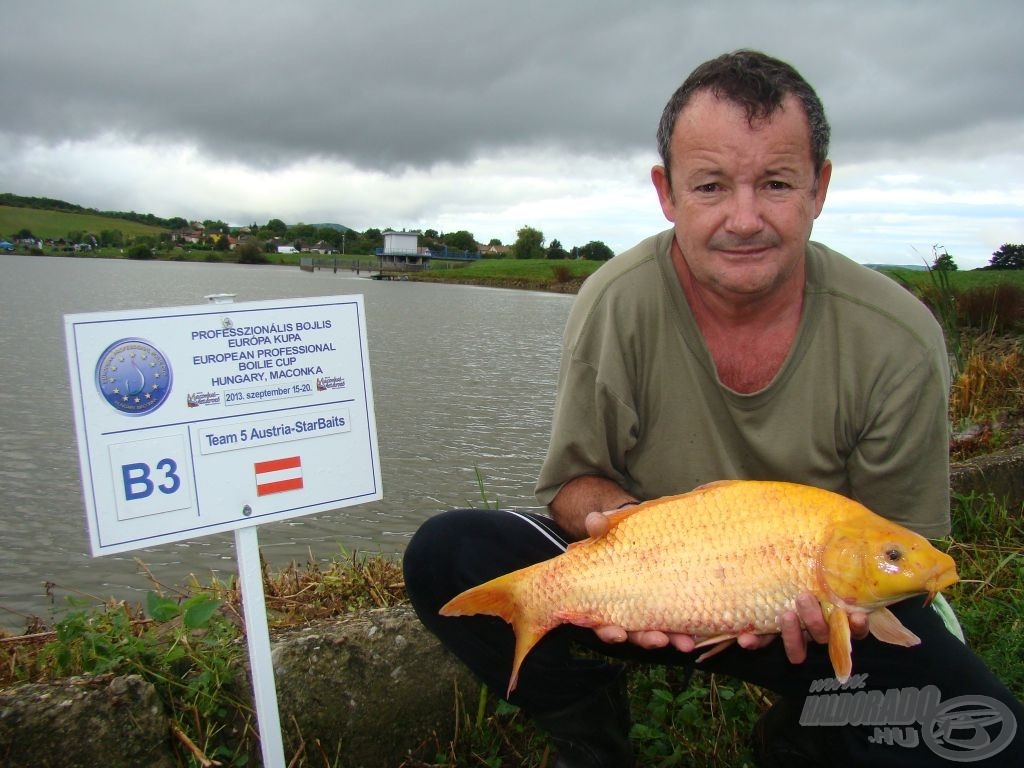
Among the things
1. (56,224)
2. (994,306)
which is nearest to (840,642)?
(994,306)

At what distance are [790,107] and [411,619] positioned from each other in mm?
1792

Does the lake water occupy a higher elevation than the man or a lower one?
lower

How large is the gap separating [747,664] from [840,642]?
1.34 feet

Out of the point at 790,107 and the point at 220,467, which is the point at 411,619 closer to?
the point at 220,467

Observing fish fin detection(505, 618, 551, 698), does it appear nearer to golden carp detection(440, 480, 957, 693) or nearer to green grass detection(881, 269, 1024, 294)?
golden carp detection(440, 480, 957, 693)

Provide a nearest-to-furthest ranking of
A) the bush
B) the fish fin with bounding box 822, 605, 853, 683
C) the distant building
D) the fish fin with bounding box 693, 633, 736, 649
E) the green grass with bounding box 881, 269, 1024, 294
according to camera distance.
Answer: the fish fin with bounding box 822, 605, 853, 683, the fish fin with bounding box 693, 633, 736, 649, the green grass with bounding box 881, 269, 1024, 294, the bush, the distant building

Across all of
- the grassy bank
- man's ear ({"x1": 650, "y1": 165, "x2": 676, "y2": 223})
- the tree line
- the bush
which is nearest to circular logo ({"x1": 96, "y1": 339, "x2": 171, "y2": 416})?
the grassy bank

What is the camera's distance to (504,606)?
192cm

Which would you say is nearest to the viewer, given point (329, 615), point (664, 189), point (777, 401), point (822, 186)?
Answer: point (777, 401)

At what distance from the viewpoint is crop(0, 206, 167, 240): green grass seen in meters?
74.1

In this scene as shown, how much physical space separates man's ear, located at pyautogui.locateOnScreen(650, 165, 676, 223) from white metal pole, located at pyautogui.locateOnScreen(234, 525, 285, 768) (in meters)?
1.48

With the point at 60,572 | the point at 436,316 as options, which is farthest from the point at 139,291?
the point at 60,572

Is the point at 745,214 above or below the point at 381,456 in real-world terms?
above

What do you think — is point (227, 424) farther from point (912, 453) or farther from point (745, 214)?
point (912, 453)
